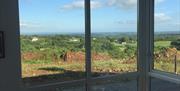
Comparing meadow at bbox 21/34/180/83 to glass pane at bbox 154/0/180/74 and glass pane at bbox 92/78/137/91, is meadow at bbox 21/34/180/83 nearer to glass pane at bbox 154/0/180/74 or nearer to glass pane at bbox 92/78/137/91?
glass pane at bbox 154/0/180/74

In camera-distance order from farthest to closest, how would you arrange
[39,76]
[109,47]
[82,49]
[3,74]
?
1. [109,47]
2. [82,49]
3. [39,76]
4. [3,74]

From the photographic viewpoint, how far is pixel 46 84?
3.40 metres

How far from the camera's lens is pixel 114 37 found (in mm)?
3908

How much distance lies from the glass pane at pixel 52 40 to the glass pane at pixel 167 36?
1056mm

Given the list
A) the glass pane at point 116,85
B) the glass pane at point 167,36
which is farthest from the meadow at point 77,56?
the glass pane at point 116,85

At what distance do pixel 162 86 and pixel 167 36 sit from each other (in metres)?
0.69

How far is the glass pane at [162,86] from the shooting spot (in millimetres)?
3675

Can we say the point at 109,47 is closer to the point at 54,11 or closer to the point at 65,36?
the point at 65,36

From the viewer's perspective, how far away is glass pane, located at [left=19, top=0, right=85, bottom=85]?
3266mm

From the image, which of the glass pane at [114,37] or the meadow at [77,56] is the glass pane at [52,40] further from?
the glass pane at [114,37]

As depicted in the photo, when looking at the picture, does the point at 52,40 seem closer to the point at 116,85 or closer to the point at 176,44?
the point at 116,85

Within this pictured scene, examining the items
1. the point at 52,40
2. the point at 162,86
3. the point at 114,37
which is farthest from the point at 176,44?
the point at 52,40

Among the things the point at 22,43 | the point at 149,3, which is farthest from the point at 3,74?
the point at 149,3

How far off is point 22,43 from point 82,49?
776 millimetres
